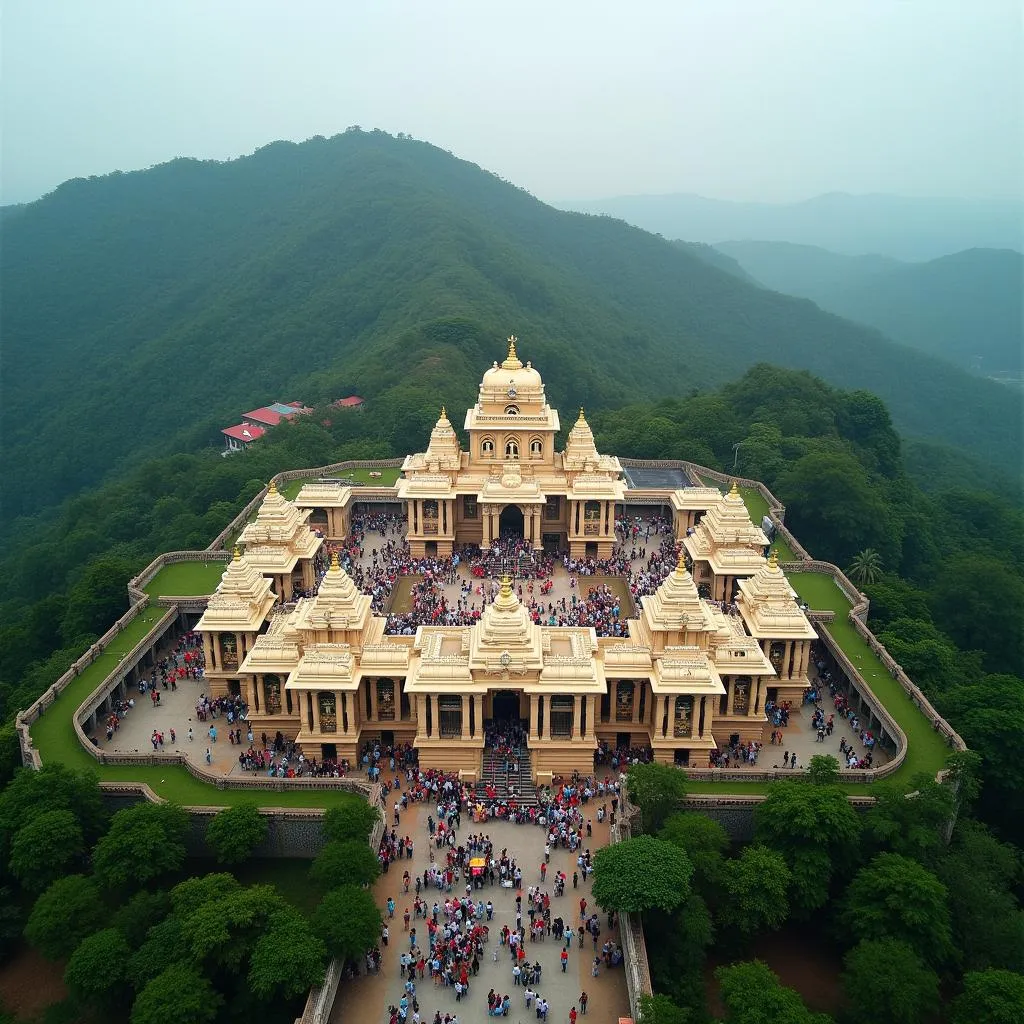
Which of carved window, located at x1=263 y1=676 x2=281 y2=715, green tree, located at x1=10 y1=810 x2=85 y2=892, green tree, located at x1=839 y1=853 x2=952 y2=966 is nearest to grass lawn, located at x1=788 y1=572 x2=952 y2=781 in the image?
green tree, located at x1=839 y1=853 x2=952 y2=966

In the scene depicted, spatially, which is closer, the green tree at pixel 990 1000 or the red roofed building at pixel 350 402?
the green tree at pixel 990 1000

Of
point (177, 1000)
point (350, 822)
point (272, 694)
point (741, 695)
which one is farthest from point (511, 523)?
point (177, 1000)

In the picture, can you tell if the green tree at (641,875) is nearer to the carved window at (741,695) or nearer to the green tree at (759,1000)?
the green tree at (759,1000)

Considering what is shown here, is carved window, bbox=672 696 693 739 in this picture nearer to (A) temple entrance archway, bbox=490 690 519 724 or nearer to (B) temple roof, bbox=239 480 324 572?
(A) temple entrance archway, bbox=490 690 519 724

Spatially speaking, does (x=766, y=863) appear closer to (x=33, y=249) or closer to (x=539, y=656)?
(x=539, y=656)

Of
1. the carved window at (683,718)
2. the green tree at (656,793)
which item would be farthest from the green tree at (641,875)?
the carved window at (683,718)

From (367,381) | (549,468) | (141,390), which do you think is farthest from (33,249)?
(549,468)

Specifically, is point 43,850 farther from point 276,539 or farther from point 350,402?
point 350,402
